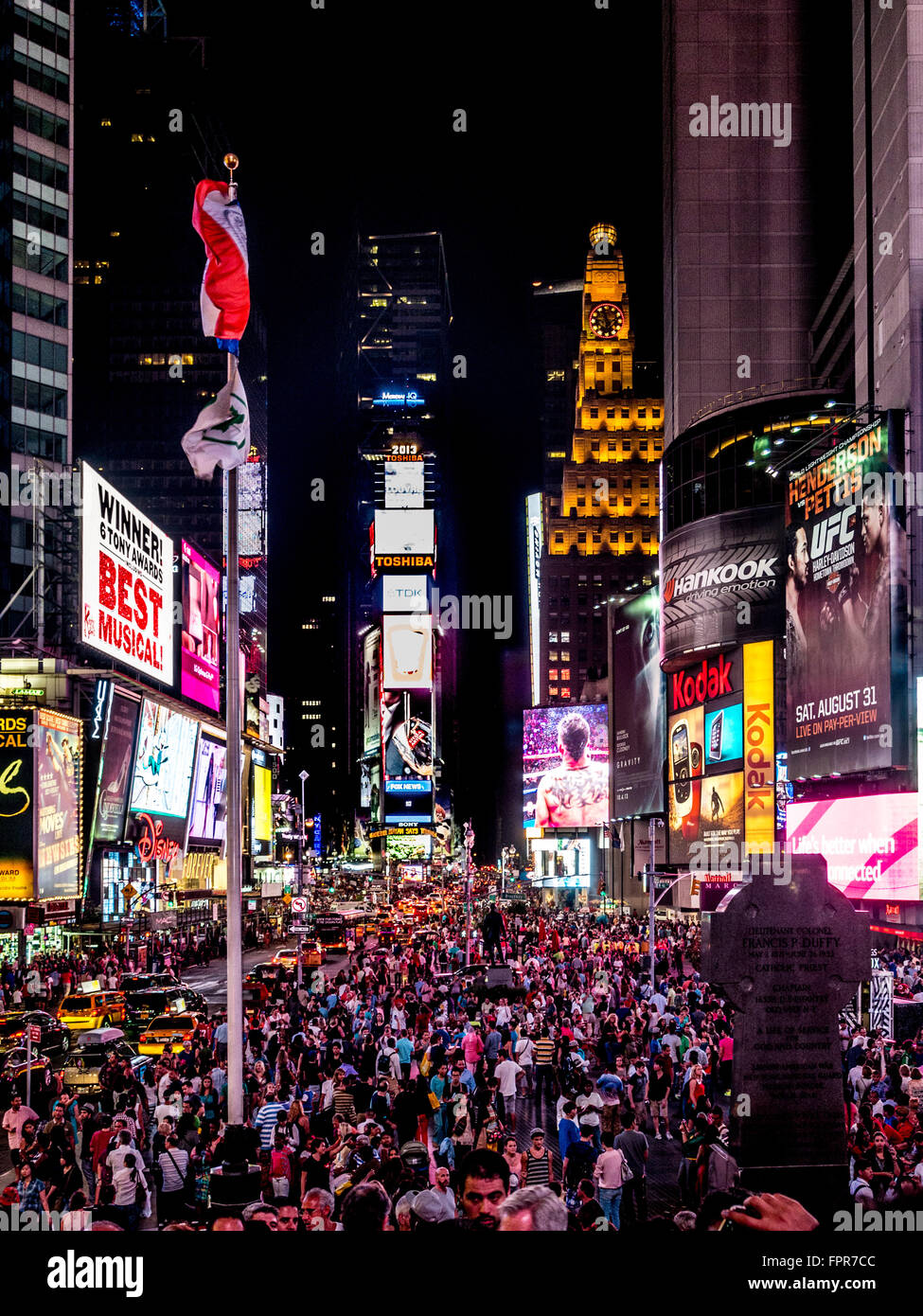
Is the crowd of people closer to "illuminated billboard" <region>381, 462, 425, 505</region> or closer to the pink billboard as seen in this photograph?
the pink billboard

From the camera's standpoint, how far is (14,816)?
140ft

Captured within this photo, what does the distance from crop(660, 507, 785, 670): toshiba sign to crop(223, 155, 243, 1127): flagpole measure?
4714 centimetres

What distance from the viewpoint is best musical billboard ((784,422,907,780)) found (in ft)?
122

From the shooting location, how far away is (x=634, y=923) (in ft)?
201

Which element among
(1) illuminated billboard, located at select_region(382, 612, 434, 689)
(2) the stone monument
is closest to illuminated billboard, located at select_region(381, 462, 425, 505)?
(1) illuminated billboard, located at select_region(382, 612, 434, 689)

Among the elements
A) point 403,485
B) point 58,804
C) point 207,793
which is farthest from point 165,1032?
point 403,485

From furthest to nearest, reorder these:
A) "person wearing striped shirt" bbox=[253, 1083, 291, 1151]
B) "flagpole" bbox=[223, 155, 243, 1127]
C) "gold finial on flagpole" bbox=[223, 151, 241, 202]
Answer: "person wearing striped shirt" bbox=[253, 1083, 291, 1151], "gold finial on flagpole" bbox=[223, 151, 241, 202], "flagpole" bbox=[223, 155, 243, 1127]

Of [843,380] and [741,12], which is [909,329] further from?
[741,12]

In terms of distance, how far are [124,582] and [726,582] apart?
89.4ft

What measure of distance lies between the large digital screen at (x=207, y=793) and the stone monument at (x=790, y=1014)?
5533cm

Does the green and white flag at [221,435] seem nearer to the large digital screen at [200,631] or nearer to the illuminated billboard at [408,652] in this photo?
the large digital screen at [200,631]

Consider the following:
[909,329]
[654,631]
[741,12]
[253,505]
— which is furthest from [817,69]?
[253,505]

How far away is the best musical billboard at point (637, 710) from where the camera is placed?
74.3 m
